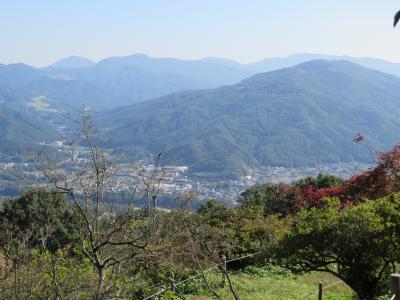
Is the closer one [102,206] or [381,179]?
[102,206]

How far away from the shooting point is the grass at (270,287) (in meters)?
12.0

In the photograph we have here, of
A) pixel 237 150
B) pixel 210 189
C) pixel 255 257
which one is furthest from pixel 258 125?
pixel 255 257

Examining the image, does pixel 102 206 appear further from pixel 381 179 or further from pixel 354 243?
pixel 381 179

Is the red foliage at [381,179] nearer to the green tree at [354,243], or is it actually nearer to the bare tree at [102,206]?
the green tree at [354,243]

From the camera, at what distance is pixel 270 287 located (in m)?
13.1

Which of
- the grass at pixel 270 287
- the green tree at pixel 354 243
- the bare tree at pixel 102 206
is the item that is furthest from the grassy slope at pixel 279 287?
the bare tree at pixel 102 206

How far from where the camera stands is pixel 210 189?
4082 inches

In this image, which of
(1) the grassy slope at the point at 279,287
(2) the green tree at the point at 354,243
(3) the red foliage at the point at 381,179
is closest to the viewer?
(2) the green tree at the point at 354,243

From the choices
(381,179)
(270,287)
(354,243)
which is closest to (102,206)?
(354,243)

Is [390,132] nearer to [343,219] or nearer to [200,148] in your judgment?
[200,148]

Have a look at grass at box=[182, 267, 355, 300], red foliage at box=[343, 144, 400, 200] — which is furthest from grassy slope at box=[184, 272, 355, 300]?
red foliage at box=[343, 144, 400, 200]

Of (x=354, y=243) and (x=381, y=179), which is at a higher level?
(x=354, y=243)

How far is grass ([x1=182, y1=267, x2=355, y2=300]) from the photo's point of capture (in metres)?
12.0

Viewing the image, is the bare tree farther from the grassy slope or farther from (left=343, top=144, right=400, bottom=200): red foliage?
(left=343, top=144, right=400, bottom=200): red foliage
